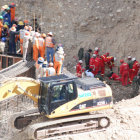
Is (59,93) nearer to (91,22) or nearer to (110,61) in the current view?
(110,61)

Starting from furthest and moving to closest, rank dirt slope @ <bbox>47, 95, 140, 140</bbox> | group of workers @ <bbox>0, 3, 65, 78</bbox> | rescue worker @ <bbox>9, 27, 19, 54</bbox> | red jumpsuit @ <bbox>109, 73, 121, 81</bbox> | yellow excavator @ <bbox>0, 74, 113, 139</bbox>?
red jumpsuit @ <bbox>109, 73, 121, 81</bbox> → rescue worker @ <bbox>9, 27, 19, 54</bbox> → group of workers @ <bbox>0, 3, 65, 78</bbox> → dirt slope @ <bbox>47, 95, 140, 140</bbox> → yellow excavator @ <bbox>0, 74, 113, 139</bbox>

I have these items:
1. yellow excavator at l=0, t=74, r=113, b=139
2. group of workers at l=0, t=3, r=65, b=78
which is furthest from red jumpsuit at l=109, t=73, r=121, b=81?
yellow excavator at l=0, t=74, r=113, b=139

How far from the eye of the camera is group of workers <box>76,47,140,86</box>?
19000mm

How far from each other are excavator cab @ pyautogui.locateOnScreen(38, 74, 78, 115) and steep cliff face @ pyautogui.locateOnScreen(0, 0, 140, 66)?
856cm

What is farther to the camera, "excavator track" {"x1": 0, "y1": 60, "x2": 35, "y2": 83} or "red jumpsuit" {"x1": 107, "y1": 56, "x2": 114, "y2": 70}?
"red jumpsuit" {"x1": 107, "y1": 56, "x2": 114, "y2": 70}

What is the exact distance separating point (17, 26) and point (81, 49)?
13.3 feet

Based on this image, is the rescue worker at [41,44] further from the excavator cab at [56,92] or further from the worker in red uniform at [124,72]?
the excavator cab at [56,92]

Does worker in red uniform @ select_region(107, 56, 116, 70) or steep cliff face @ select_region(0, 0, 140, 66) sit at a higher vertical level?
steep cliff face @ select_region(0, 0, 140, 66)

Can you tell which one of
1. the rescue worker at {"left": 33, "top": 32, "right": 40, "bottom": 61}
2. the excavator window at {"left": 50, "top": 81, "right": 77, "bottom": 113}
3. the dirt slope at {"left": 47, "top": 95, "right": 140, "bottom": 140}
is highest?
the rescue worker at {"left": 33, "top": 32, "right": 40, "bottom": 61}

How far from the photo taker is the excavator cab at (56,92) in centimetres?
1210

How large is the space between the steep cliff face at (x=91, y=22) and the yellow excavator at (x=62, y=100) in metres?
7.88

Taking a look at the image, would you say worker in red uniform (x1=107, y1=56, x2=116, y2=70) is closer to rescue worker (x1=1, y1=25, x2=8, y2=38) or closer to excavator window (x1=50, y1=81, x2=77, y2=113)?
rescue worker (x1=1, y1=25, x2=8, y2=38)

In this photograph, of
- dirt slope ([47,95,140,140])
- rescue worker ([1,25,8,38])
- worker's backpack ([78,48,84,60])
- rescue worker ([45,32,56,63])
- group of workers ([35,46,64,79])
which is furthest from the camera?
worker's backpack ([78,48,84,60])

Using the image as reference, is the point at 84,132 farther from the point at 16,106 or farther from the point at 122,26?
the point at 122,26
